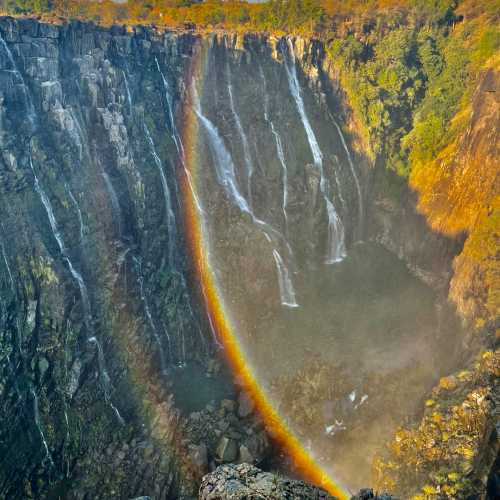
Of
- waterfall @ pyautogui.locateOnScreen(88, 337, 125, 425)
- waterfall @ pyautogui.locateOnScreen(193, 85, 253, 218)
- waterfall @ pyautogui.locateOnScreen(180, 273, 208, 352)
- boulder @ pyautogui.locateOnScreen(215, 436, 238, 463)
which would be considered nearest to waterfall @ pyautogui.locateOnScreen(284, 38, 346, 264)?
Answer: waterfall @ pyautogui.locateOnScreen(193, 85, 253, 218)

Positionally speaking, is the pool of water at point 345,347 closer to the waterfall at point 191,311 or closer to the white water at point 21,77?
the waterfall at point 191,311

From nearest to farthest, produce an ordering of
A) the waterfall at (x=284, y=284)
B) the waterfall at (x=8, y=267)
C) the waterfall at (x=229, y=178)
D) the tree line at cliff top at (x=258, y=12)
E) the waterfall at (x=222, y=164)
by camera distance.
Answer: the waterfall at (x=8, y=267) < the waterfall at (x=284, y=284) < the waterfall at (x=229, y=178) < the waterfall at (x=222, y=164) < the tree line at cliff top at (x=258, y=12)

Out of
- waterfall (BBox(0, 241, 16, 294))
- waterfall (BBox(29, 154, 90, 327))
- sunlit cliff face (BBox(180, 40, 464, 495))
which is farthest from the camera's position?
sunlit cliff face (BBox(180, 40, 464, 495))

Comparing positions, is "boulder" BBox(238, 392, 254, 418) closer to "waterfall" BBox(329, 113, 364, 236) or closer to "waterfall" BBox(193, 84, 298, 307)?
"waterfall" BBox(193, 84, 298, 307)

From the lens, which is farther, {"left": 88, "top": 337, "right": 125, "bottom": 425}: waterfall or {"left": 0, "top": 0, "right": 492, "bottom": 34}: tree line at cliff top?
{"left": 0, "top": 0, "right": 492, "bottom": 34}: tree line at cliff top

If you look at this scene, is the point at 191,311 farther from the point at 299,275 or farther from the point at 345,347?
the point at 345,347

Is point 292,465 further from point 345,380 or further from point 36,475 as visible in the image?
point 36,475

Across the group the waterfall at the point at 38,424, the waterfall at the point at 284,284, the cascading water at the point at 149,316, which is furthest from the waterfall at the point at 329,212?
the waterfall at the point at 38,424
